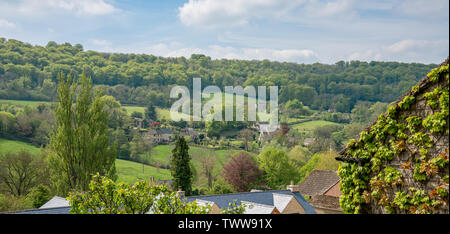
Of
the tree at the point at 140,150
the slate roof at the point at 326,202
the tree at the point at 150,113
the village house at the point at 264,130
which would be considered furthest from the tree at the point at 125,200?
the tree at the point at 150,113

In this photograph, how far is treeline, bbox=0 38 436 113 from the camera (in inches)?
3162

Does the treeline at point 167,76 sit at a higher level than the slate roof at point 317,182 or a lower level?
higher

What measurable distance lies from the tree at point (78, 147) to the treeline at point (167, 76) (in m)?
47.4

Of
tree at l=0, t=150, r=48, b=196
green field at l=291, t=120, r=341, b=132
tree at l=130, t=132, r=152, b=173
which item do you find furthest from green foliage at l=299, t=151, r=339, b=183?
green field at l=291, t=120, r=341, b=132

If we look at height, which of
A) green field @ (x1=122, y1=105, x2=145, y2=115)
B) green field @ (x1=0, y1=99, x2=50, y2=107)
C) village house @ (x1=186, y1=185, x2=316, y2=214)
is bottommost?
village house @ (x1=186, y1=185, x2=316, y2=214)

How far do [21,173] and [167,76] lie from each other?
7098 centimetres

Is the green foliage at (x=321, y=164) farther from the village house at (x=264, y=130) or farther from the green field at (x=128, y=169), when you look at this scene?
the village house at (x=264, y=130)

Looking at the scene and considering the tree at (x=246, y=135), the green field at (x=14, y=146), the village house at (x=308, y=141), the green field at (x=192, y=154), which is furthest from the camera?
the tree at (x=246, y=135)

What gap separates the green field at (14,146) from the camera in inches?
1890

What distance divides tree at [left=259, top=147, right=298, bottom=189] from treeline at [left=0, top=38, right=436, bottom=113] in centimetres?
4494

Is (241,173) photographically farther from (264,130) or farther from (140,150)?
(264,130)

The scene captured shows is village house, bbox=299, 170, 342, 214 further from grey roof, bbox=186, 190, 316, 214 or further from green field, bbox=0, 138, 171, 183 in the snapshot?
green field, bbox=0, 138, 171, 183

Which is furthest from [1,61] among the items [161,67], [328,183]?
[328,183]

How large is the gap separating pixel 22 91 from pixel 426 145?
248 ft
